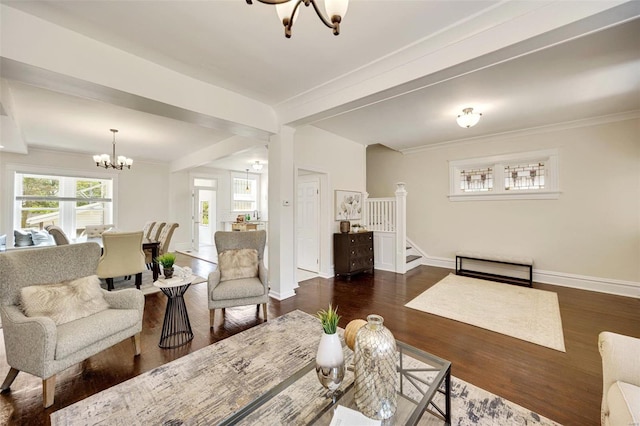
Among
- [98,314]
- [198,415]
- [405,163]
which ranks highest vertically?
[405,163]

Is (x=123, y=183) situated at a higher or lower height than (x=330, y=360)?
higher

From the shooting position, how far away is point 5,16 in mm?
1826

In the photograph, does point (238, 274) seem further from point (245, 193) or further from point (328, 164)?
point (245, 193)

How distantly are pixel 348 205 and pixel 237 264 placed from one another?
2.85 m

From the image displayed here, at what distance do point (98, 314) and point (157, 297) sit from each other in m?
1.92

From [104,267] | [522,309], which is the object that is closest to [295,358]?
[522,309]

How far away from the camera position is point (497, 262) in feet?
15.5

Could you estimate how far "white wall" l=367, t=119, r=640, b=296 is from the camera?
380 cm

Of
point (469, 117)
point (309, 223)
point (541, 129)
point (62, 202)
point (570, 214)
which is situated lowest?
point (309, 223)

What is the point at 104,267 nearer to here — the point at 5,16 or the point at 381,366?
the point at 5,16

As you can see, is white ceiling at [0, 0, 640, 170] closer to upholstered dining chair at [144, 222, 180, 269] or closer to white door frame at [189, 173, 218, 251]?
upholstered dining chair at [144, 222, 180, 269]

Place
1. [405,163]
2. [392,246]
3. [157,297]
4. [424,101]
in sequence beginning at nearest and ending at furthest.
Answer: [424,101] < [157,297] < [392,246] < [405,163]

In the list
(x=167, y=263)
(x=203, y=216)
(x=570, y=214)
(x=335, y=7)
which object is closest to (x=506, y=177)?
(x=570, y=214)

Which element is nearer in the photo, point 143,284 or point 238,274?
point 238,274
